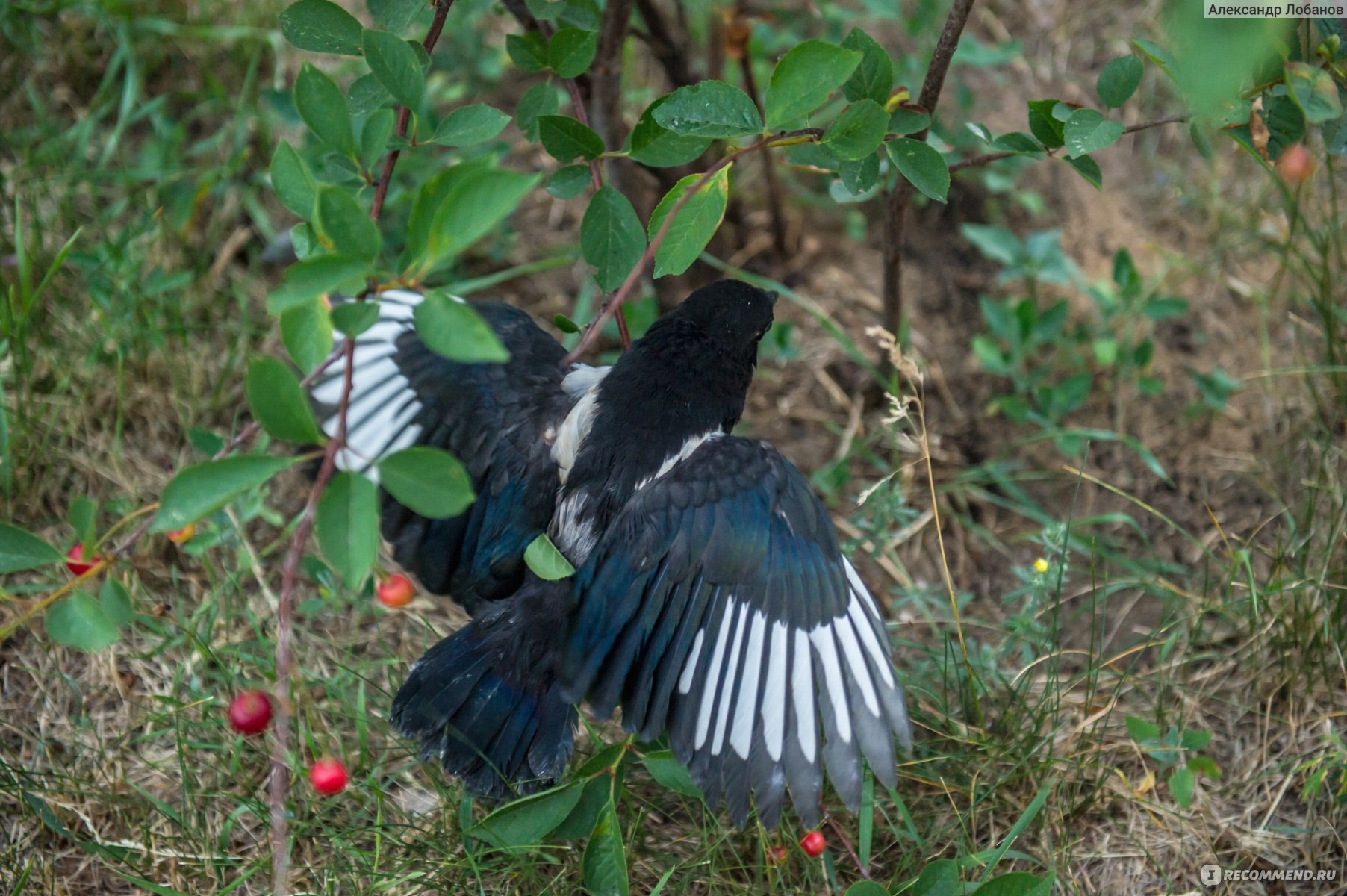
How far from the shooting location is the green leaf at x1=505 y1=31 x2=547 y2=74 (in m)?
1.85

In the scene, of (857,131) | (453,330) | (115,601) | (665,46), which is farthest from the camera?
(665,46)

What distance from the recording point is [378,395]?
2188 mm

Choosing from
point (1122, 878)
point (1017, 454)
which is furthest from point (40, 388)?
point (1122, 878)

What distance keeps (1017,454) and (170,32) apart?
8.45 feet

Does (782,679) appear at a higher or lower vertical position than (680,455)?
lower

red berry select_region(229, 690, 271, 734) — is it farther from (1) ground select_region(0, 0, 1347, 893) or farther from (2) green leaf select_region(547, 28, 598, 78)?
(2) green leaf select_region(547, 28, 598, 78)

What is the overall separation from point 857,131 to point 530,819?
3.77 ft

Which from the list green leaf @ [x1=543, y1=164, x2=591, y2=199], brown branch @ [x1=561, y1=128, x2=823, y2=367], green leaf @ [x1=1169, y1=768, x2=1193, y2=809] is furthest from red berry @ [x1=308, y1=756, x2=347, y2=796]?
green leaf @ [x1=1169, y1=768, x2=1193, y2=809]

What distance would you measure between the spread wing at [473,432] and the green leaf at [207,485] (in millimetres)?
764

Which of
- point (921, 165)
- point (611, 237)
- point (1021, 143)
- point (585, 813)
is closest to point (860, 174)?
point (921, 165)

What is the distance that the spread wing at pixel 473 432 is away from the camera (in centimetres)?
195

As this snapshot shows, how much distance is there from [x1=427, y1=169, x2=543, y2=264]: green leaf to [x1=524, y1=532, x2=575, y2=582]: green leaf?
534 millimetres

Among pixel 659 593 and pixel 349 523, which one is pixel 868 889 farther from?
pixel 349 523

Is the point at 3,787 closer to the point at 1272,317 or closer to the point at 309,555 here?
the point at 309,555
